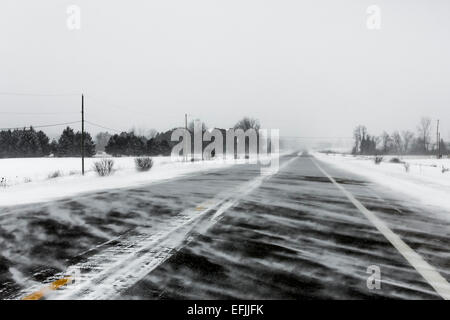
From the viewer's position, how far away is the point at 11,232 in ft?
22.4

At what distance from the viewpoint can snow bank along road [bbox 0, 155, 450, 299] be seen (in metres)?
4.00

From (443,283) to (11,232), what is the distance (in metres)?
6.61

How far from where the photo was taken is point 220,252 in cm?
547

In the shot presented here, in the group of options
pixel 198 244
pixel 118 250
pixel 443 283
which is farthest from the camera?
pixel 198 244

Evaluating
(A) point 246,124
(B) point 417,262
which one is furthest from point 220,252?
(A) point 246,124

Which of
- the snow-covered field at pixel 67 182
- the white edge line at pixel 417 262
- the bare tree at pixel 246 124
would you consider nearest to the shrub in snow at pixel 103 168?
the snow-covered field at pixel 67 182

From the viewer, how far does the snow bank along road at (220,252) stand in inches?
157

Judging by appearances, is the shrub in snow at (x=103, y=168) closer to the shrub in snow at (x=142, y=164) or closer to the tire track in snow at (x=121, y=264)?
the shrub in snow at (x=142, y=164)

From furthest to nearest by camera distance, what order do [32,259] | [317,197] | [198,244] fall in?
[317,197], [198,244], [32,259]

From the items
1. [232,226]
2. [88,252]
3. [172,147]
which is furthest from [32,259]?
[172,147]

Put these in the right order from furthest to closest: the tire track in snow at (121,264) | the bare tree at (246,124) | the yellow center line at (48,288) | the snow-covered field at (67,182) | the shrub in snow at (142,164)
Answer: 1. the bare tree at (246,124)
2. the shrub in snow at (142,164)
3. the snow-covered field at (67,182)
4. the tire track in snow at (121,264)
5. the yellow center line at (48,288)

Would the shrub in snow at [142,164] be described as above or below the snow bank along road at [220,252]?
above

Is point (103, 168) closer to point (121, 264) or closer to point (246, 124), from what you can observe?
point (121, 264)
